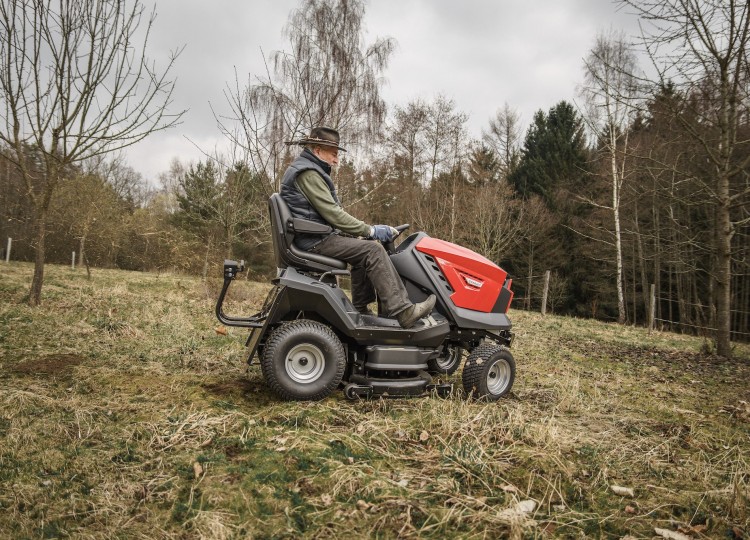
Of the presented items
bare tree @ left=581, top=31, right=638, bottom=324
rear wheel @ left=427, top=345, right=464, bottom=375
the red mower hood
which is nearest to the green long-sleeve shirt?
the red mower hood

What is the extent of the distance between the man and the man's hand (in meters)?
0.07

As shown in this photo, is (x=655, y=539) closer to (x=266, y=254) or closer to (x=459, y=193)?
(x=459, y=193)

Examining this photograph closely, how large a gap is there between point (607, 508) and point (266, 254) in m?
28.7

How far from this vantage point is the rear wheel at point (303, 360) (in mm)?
3301

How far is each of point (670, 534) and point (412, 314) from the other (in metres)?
2.01


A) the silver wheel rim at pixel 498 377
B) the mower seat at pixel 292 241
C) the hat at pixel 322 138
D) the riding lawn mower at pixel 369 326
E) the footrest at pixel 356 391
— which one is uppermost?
the hat at pixel 322 138

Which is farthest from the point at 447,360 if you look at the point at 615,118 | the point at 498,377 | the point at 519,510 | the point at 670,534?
the point at 615,118

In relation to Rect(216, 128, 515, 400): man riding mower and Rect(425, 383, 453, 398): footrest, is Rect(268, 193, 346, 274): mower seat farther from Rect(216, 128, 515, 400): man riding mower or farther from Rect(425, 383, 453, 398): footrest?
Rect(425, 383, 453, 398): footrest

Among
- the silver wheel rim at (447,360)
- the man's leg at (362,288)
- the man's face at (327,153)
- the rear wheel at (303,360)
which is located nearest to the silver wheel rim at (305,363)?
the rear wheel at (303,360)

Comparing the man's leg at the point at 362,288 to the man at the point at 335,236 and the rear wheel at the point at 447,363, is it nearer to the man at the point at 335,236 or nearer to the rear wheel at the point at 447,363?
the man at the point at 335,236

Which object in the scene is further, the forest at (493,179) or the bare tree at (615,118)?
the bare tree at (615,118)

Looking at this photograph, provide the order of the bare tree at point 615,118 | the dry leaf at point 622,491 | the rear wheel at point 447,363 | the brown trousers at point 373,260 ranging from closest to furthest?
the dry leaf at point 622,491
the brown trousers at point 373,260
the rear wheel at point 447,363
the bare tree at point 615,118

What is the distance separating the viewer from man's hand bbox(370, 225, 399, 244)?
12.3 feet

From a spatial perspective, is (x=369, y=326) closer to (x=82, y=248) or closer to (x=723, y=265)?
(x=723, y=265)
